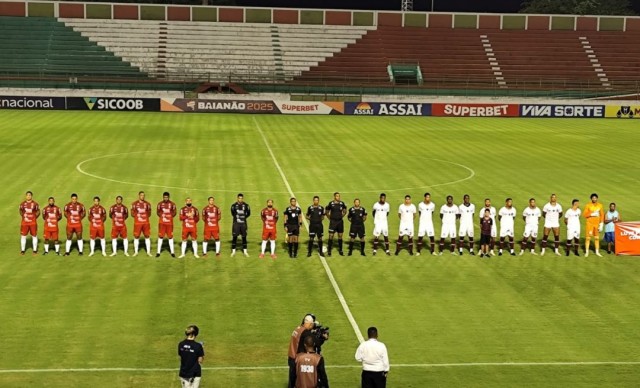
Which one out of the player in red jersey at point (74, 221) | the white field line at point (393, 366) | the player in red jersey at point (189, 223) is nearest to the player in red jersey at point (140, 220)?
the player in red jersey at point (189, 223)

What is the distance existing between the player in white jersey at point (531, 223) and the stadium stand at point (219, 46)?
5185 cm

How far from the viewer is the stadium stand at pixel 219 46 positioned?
7856 cm

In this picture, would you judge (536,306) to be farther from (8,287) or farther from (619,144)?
(619,144)

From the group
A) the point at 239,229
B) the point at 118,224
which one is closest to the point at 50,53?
the point at 118,224

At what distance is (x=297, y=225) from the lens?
24141 millimetres

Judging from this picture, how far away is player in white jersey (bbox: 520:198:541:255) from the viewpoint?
25078 millimetres

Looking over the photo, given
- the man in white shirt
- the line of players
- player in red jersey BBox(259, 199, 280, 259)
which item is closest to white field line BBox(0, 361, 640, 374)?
the man in white shirt

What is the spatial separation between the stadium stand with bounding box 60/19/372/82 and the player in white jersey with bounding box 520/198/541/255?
51.9 metres

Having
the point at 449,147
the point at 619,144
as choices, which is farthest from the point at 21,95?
the point at 619,144

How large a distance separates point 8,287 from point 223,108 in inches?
1849

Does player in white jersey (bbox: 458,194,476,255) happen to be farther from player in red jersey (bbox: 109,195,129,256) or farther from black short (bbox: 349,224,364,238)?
player in red jersey (bbox: 109,195,129,256)

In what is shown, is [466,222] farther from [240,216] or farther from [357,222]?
[240,216]

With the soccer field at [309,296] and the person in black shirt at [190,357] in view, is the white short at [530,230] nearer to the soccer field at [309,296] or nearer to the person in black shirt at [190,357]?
the soccer field at [309,296]

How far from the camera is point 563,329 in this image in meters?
18.4
